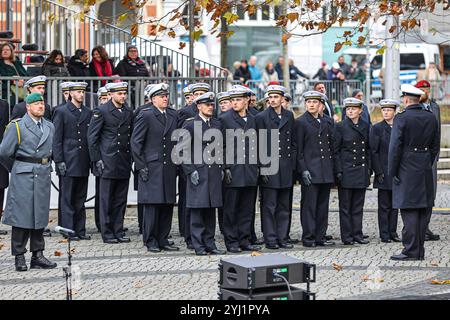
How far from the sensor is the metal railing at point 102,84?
1939cm

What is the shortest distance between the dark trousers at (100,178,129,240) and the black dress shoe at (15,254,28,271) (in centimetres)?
272

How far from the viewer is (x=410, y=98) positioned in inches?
606

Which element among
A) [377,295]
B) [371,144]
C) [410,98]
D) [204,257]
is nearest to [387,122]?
[371,144]

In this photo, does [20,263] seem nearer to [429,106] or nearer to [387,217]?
[387,217]

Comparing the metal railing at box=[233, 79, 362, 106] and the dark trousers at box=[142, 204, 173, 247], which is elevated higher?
the metal railing at box=[233, 79, 362, 106]

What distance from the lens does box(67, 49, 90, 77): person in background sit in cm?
2123

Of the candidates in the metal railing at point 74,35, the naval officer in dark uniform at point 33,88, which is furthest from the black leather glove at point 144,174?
the metal railing at point 74,35

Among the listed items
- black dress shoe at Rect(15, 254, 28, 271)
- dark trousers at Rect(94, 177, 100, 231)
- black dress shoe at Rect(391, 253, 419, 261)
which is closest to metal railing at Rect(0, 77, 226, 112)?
dark trousers at Rect(94, 177, 100, 231)

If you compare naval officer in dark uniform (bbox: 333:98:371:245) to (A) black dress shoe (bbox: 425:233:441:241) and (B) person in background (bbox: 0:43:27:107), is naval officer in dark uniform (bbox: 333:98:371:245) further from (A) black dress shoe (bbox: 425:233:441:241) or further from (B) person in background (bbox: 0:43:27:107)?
(B) person in background (bbox: 0:43:27:107)

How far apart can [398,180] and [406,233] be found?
24.9 inches

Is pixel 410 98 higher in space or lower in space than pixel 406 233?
higher

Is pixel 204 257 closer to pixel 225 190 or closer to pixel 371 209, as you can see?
pixel 225 190

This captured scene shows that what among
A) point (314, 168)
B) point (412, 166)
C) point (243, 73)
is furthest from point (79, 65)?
point (243, 73)
